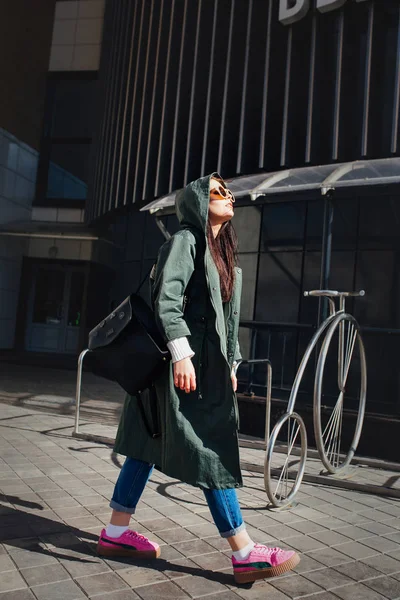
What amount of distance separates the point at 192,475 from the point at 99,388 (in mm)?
8621

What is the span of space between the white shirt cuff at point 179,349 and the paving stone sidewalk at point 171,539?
1.06 meters

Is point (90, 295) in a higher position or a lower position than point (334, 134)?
lower

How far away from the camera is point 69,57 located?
16.8 m

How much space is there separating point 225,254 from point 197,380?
0.71 meters

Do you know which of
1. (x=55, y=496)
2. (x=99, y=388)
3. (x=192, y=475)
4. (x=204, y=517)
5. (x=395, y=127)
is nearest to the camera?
(x=192, y=475)

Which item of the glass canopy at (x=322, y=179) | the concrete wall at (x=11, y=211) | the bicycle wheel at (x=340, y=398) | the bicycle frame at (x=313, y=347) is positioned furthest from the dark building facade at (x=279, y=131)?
the concrete wall at (x=11, y=211)

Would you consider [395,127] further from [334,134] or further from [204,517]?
[204,517]

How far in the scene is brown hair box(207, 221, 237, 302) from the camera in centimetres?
285

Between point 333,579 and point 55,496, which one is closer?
Result: point 333,579

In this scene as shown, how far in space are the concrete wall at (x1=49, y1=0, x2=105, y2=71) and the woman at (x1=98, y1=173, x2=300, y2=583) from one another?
1551 centimetres

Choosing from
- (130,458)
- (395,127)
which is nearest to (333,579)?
(130,458)

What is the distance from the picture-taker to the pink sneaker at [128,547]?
2.84m

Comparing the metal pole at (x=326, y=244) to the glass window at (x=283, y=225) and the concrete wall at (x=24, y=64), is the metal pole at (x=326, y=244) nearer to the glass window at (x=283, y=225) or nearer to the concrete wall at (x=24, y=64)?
the glass window at (x=283, y=225)

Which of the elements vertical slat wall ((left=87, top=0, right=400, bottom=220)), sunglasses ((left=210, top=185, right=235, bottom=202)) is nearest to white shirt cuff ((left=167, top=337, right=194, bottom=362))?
sunglasses ((left=210, top=185, right=235, bottom=202))
